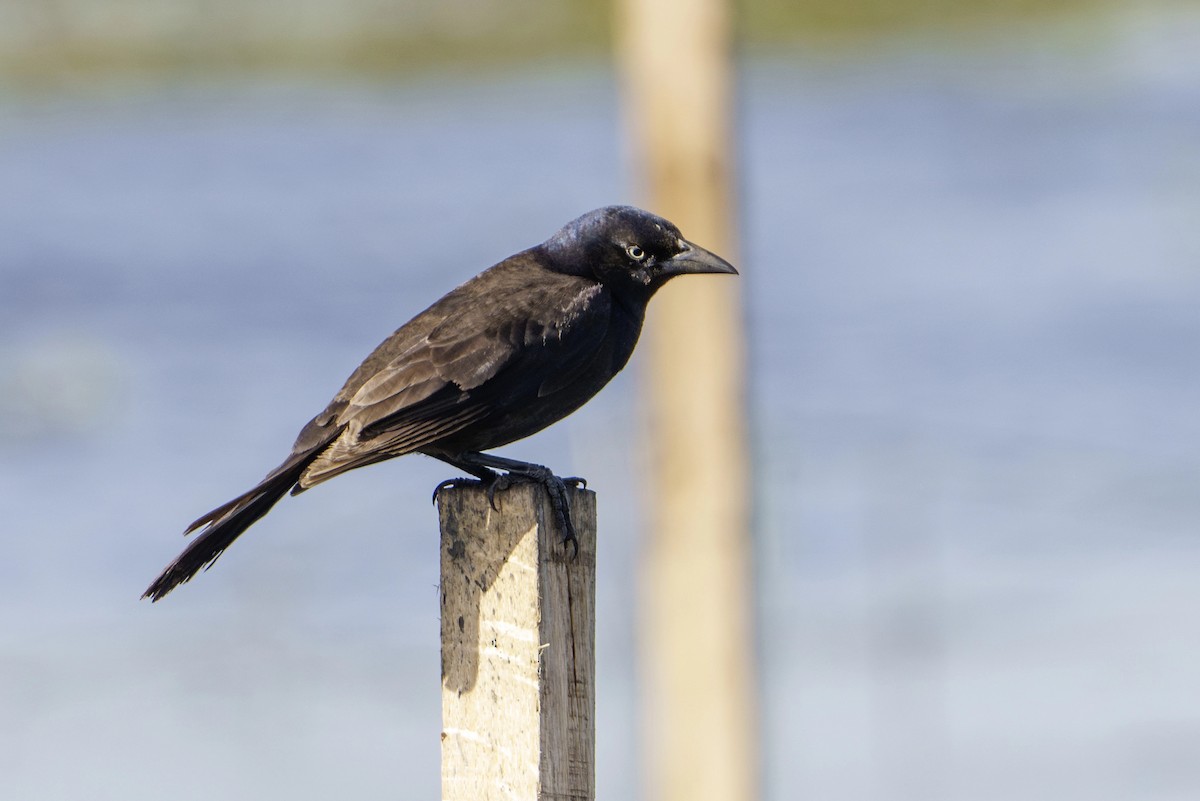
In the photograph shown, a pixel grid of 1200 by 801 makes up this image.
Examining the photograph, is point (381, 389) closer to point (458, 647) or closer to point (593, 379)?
point (593, 379)

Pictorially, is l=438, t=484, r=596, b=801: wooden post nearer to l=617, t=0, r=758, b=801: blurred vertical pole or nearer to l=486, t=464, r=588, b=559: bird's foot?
l=486, t=464, r=588, b=559: bird's foot

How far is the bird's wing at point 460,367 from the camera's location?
3.70 m

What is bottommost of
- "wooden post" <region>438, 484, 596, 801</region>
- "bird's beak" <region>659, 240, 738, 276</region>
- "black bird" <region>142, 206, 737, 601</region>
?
"wooden post" <region>438, 484, 596, 801</region>

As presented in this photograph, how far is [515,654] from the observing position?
3.01m

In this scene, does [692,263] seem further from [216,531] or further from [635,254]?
[216,531]

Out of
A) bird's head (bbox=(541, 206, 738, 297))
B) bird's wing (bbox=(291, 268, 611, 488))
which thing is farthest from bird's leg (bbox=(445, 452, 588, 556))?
bird's head (bbox=(541, 206, 738, 297))

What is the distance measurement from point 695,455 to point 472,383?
3.34 feet

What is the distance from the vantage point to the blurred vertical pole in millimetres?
4645

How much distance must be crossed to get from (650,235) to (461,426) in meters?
1.02


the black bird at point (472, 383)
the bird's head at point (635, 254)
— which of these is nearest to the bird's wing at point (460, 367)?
the black bird at point (472, 383)

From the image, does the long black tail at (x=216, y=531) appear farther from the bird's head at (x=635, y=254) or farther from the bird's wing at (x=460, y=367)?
the bird's head at (x=635, y=254)

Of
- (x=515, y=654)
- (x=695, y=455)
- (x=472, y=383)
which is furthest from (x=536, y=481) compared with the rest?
(x=695, y=455)

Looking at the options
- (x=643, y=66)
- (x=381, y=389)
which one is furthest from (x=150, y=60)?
(x=381, y=389)

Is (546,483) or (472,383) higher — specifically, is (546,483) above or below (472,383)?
below
